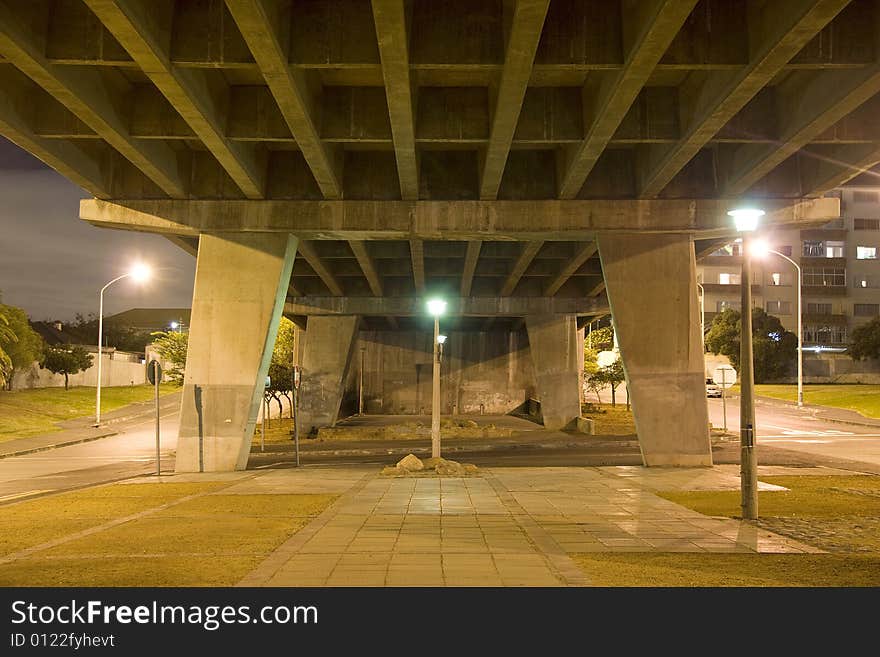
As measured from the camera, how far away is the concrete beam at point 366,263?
2579 centimetres

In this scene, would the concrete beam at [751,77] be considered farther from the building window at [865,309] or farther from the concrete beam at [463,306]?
the building window at [865,309]

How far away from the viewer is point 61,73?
Result: 1308 cm

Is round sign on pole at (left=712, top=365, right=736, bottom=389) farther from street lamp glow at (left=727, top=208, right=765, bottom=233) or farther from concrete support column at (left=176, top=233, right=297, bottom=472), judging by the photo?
street lamp glow at (left=727, top=208, right=765, bottom=233)

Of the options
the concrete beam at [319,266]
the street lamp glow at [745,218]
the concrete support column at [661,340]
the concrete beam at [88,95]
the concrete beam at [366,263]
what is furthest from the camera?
the concrete beam at [319,266]

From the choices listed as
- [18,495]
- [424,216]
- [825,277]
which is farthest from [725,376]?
[825,277]

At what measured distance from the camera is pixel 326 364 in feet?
140

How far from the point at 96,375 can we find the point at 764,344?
6149 centimetres

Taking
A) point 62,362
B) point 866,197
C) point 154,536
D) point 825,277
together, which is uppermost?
point 866,197

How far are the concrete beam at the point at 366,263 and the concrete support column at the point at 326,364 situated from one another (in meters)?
4.88

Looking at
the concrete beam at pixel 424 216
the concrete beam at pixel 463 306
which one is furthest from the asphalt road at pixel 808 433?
the concrete beam at pixel 463 306

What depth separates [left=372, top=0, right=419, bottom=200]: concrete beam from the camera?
10742 millimetres

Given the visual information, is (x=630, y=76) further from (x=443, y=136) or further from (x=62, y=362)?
(x=62, y=362)

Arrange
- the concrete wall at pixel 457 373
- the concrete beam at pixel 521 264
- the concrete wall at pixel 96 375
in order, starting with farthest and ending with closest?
the concrete wall at pixel 96 375 < the concrete wall at pixel 457 373 < the concrete beam at pixel 521 264

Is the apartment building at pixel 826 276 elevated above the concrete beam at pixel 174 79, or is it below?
above
